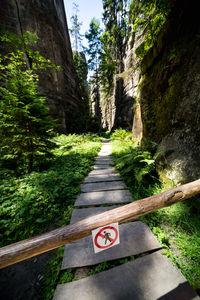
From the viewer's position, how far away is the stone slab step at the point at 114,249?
4.40 feet

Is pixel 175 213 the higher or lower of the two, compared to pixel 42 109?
lower

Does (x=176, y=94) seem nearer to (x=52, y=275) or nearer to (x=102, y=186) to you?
(x=102, y=186)

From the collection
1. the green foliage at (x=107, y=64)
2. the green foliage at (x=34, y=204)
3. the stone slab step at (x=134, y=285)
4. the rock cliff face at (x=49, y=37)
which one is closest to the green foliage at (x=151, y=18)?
the green foliage at (x=34, y=204)

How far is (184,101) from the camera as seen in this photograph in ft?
8.03

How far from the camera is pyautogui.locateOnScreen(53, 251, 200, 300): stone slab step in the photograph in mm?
1054

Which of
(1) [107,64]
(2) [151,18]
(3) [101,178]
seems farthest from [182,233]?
(1) [107,64]

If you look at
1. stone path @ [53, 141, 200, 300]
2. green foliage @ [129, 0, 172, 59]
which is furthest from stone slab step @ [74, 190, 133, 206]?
green foliage @ [129, 0, 172, 59]

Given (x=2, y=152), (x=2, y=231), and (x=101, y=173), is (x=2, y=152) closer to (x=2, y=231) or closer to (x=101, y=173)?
(x=2, y=231)

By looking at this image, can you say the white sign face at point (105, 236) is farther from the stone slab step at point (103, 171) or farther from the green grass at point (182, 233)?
the stone slab step at point (103, 171)

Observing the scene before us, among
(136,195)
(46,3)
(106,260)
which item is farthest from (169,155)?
(46,3)

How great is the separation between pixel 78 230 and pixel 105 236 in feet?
1.01

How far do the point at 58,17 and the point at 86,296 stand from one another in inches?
784

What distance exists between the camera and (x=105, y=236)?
1.08m

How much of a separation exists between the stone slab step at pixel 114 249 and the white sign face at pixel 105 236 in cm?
52
